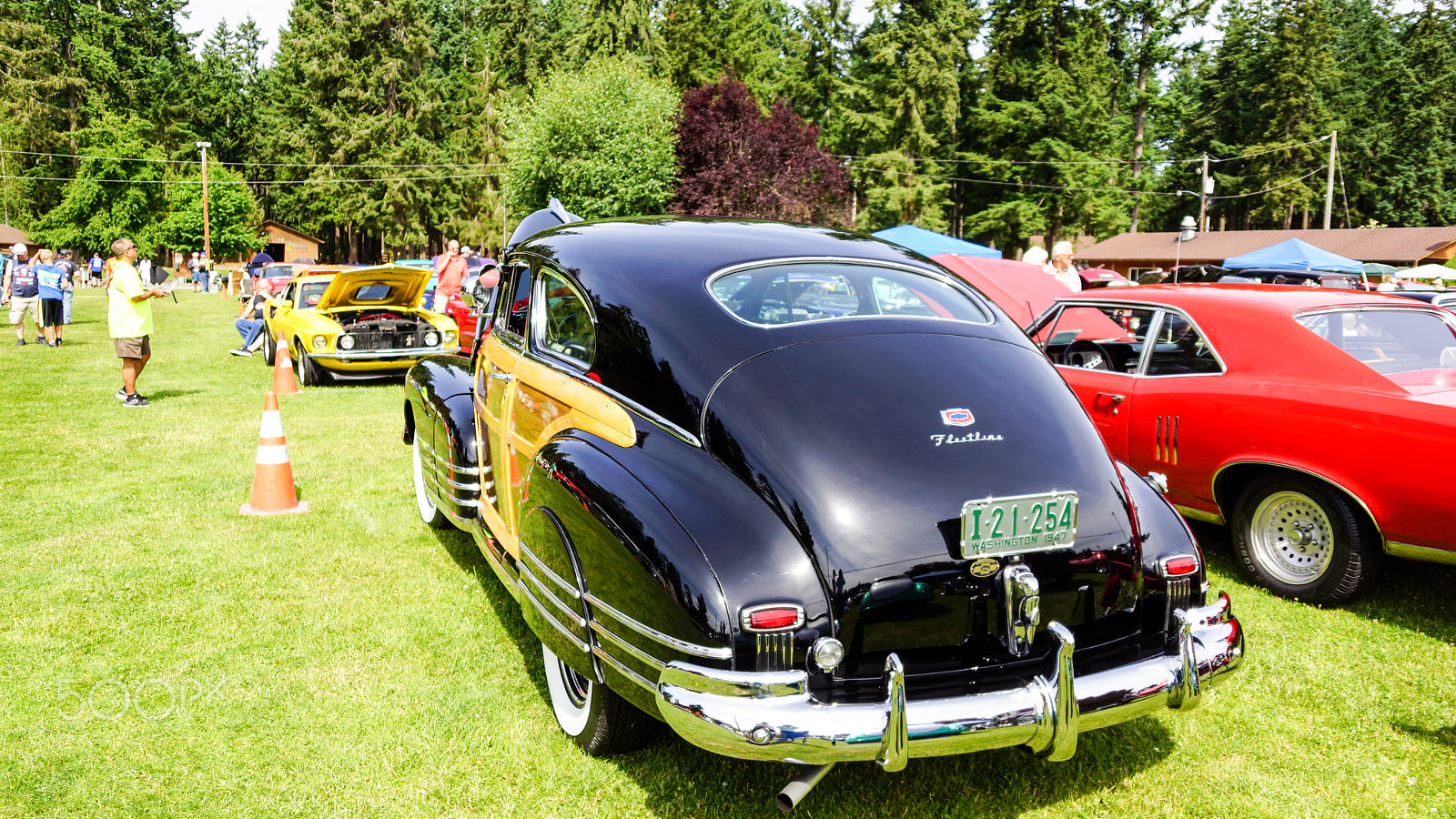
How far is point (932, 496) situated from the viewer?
2768 millimetres

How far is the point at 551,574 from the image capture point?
3.25 meters

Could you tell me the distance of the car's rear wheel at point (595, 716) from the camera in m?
3.29

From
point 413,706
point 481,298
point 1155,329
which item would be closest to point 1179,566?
point 413,706

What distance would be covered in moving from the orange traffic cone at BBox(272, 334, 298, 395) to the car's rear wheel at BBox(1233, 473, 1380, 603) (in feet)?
34.4

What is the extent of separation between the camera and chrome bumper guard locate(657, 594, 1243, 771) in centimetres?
252

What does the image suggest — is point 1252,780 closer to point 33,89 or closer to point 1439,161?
point 1439,161

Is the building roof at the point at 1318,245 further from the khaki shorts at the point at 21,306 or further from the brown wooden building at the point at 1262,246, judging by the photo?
the khaki shorts at the point at 21,306

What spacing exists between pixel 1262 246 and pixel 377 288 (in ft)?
158

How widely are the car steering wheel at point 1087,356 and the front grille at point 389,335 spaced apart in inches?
340

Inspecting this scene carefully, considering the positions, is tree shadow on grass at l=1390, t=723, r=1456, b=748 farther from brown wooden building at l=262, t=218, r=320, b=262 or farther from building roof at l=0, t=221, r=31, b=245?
building roof at l=0, t=221, r=31, b=245

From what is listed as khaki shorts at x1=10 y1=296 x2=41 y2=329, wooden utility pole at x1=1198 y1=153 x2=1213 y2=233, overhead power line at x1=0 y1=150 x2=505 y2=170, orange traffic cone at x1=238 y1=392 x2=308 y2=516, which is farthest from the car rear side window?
overhead power line at x1=0 y1=150 x2=505 y2=170

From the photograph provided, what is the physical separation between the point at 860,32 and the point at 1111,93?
51.8 ft

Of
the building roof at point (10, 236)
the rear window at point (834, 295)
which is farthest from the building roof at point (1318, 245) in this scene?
the building roof at point (10, 236)

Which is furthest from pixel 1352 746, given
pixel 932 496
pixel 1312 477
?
pixel 932 496
